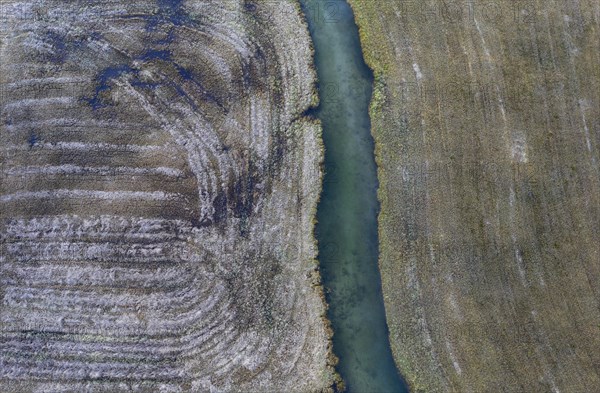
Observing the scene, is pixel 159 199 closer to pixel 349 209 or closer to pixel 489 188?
pixel 349 209

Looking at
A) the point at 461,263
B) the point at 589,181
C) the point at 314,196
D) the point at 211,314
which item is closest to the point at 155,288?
the point at 211,314

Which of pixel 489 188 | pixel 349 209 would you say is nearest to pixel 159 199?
pixel 349 209

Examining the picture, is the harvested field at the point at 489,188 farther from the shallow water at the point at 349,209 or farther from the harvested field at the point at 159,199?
the harvested field at the point at 159,199

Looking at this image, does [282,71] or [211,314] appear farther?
[282,71]

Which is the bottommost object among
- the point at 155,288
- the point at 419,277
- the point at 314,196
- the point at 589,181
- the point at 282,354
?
the point at 282,354

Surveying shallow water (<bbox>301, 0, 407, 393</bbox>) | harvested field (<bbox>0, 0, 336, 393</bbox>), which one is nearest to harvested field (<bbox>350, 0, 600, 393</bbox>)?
shallow water (<bbox>301, 0, 407, 393</bbox>)

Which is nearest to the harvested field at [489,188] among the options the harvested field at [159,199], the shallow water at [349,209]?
the shallow water at [349,209]

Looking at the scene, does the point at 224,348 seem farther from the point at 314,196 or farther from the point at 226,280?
the point at 314,196

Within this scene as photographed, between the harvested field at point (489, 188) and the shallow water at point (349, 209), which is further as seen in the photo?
the shallow water at point (349, 209)

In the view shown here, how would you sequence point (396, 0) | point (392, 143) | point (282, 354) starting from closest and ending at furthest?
point (282, 354)
point (392, 143)
point (396, 0)
